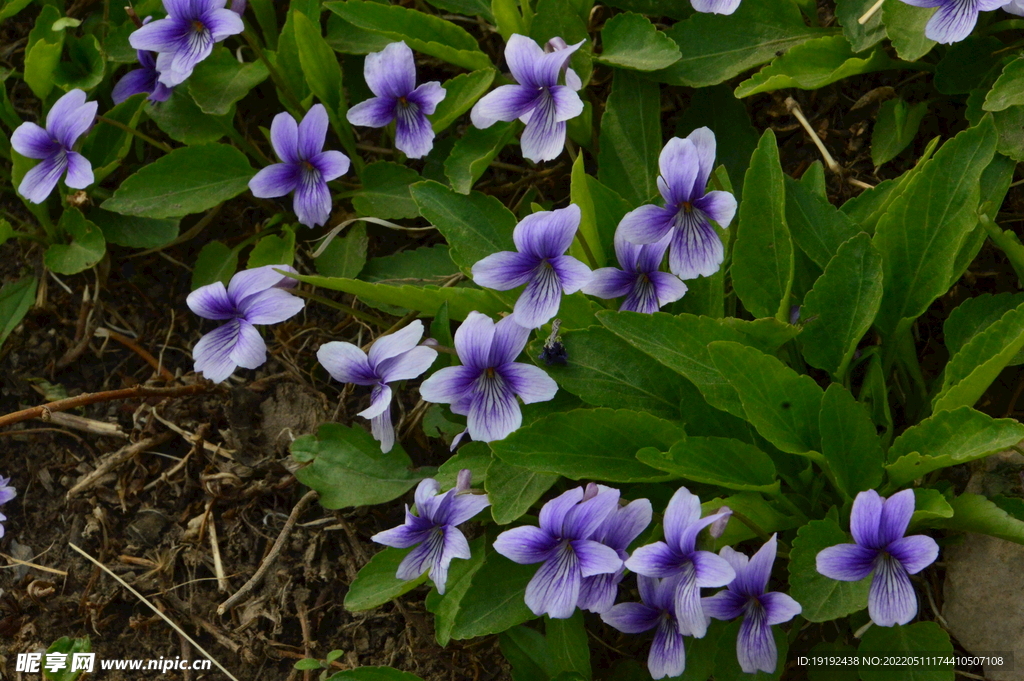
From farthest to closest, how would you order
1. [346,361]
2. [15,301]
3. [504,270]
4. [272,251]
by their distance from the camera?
[15,301] → [272,251] → [346,361] → [504,270]

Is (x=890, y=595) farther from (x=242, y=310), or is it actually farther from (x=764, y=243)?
(x=242, y=310)

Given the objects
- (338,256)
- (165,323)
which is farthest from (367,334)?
(165,323)

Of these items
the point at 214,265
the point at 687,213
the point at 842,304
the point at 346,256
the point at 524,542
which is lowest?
the point at 214,265

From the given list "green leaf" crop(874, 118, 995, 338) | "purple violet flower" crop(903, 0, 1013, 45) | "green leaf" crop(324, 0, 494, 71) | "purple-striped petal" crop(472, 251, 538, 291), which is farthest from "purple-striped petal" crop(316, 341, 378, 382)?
"purple violet flower" crop(903, 0, 1013, 45)

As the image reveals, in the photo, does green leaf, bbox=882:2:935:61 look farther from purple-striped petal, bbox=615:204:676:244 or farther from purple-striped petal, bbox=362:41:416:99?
purple-striped petal, bbox=362:41:416:99

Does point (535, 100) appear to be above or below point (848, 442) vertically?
above

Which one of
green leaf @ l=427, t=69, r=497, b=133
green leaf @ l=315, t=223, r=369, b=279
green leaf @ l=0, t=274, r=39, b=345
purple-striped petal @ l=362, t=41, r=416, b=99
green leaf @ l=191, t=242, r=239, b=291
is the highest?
purple-striped petal @ l=362, t=41, r=416, b=99

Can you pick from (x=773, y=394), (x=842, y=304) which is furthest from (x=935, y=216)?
(x=773, y=394)
